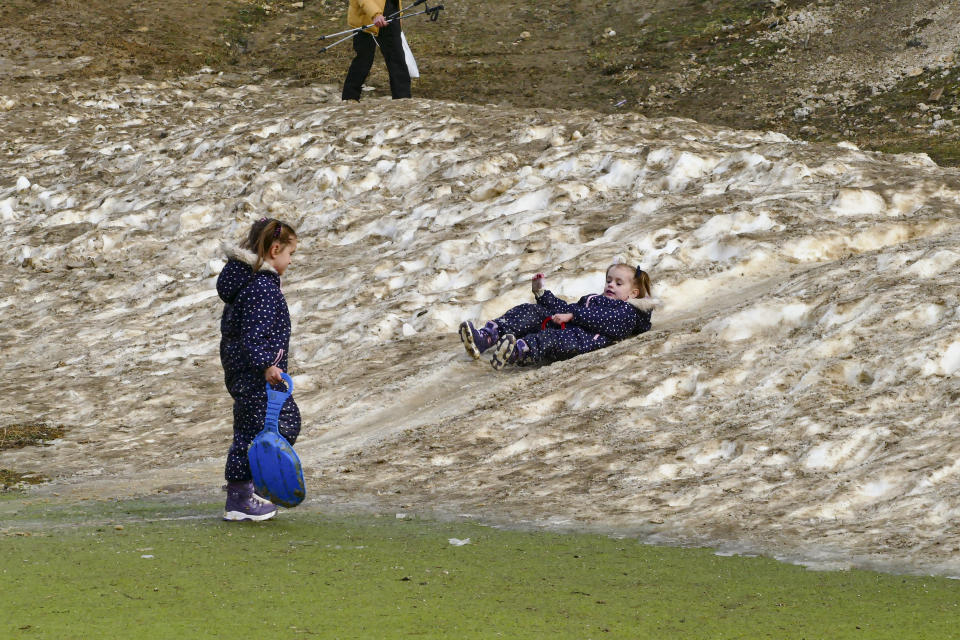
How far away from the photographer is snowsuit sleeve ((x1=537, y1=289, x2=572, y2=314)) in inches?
386

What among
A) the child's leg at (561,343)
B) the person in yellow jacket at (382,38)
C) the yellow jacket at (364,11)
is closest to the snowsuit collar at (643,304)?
the child's leg at (561,343)

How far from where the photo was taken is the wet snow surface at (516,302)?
6.55 metres

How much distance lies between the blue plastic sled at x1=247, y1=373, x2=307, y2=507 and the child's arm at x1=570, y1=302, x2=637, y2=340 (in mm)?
4153

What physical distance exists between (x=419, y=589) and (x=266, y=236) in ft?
7.63

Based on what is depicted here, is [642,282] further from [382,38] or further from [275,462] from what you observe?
[382,38]

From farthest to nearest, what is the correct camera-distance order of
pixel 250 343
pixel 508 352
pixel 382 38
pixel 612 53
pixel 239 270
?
pixel 612 53, pixel 382 38, pixel 508 352, pixel 239 270, pixel 250 343

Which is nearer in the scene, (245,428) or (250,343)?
(250,343)

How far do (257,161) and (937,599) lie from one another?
46.4 feet

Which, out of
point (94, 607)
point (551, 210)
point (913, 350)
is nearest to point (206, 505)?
point (94, 607)

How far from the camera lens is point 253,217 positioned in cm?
1544

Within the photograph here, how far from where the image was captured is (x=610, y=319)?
960 centimetres

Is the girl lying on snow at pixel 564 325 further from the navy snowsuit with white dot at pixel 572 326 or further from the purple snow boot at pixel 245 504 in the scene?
the purple snow boot at pixel 245 504

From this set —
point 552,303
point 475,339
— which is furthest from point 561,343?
point 475,339

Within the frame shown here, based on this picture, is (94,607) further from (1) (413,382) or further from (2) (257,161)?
(2) (257,161)
